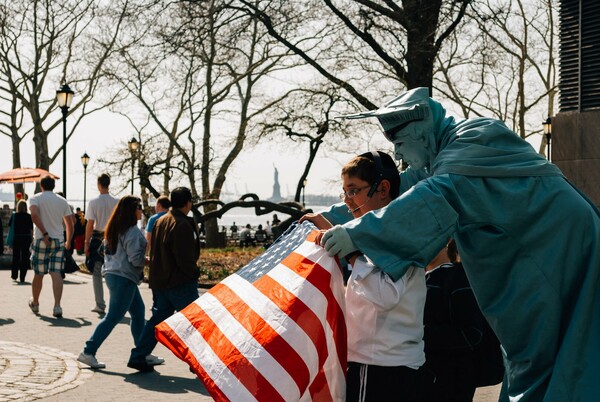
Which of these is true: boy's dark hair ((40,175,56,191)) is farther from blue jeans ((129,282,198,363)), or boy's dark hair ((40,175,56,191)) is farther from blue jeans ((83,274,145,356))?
blue jeans ((129,282,198,363))

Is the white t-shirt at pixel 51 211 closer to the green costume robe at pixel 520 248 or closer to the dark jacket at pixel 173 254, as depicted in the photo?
the dark jacket at pixel 173 254

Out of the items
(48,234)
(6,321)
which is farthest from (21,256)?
(6,321)

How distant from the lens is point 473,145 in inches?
128

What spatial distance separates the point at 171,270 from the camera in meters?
9.19

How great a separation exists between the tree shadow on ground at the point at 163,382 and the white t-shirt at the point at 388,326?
15.0 ft

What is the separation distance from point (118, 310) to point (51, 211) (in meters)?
4.80

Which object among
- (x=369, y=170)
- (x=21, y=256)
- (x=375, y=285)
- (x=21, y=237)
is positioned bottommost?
(x=21, y=256)

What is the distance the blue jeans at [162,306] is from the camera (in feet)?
30.0

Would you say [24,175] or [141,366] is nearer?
[141,366]

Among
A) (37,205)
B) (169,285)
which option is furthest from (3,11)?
(169,285)

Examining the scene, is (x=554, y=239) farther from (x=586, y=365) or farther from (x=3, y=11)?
(x=3, y=11)

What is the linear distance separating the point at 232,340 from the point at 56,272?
10651 mm

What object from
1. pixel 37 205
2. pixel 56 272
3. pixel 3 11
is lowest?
pixel 56 272

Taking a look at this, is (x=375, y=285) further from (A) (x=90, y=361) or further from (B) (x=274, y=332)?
(A) (x=90, y=361)
